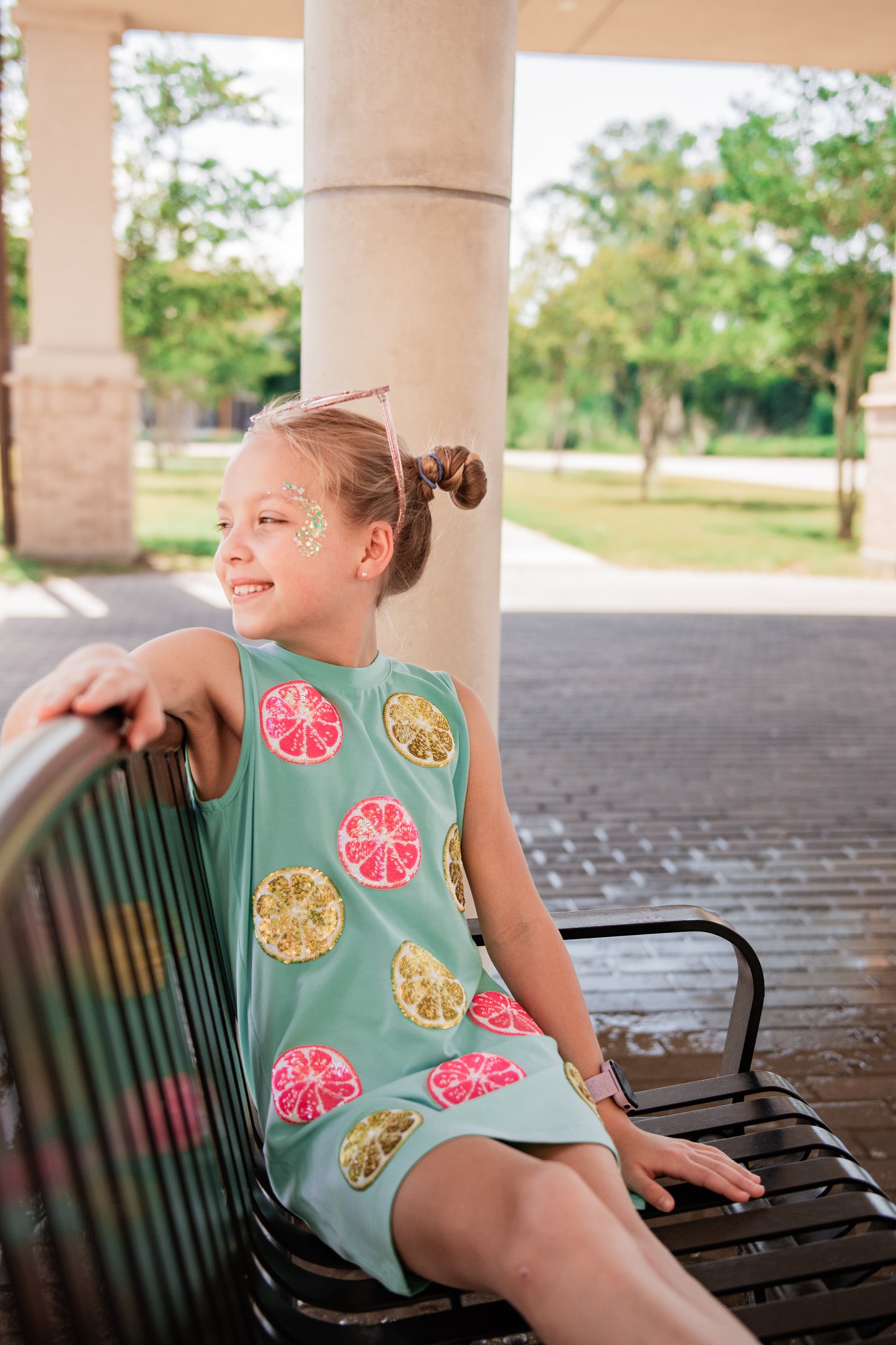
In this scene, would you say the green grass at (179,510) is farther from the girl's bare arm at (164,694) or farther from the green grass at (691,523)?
the girl's bare arm at (164,694)

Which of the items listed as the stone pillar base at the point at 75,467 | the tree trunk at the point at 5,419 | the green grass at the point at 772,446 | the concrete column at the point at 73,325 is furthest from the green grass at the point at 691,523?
the green grass at the point at 772,446

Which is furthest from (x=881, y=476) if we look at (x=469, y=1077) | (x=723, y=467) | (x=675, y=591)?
(x=723, y=467)

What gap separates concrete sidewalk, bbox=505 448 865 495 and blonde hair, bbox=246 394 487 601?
96.1 feet

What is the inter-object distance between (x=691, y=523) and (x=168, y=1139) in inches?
892

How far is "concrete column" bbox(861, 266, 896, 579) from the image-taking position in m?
15.4

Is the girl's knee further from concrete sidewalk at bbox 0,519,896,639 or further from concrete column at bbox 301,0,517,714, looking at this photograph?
concrete sidewalk at bbox 0,519,896,639

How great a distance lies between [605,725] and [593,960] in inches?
144

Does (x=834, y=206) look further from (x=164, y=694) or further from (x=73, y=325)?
(x=164, y=694)

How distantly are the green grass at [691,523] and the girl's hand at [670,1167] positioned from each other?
15692 mm

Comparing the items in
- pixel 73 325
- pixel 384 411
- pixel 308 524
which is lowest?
pixel 308 524

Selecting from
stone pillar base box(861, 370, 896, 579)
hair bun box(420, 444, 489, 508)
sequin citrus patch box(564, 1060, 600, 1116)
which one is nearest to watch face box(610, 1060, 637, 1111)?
sequin citrus patch box(564, 1060, 600, 1116)

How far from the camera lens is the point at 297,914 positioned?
195 cm

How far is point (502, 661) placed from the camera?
1014cm

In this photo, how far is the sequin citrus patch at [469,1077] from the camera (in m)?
1.79
